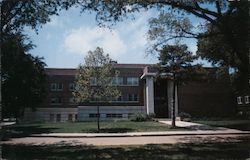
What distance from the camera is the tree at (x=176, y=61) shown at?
37.4 meters

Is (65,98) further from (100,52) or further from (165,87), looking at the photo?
(100,52)

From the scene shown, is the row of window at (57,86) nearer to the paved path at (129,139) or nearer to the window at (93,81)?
the window at (93,81)

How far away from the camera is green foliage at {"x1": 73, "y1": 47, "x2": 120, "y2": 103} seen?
38.2 m

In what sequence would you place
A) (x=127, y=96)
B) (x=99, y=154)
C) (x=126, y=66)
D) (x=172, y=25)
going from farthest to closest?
1. (x=126, y=66)
2. (x=127, y=96)
3. (x=172, y=25)
4. (x=99, y=154)

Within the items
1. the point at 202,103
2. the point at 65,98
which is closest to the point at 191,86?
the point at 202,103

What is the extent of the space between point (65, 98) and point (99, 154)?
6290 cm

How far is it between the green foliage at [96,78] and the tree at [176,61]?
519 centimetres

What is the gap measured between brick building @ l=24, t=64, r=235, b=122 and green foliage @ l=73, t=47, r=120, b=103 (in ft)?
91.5

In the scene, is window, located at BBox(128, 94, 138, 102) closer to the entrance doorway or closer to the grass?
the entrance doorway

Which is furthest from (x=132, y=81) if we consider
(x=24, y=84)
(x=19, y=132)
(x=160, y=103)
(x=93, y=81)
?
(x=19, y=132)

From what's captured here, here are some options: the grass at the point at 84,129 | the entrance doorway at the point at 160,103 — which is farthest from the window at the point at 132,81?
the grass at the point at 84,129

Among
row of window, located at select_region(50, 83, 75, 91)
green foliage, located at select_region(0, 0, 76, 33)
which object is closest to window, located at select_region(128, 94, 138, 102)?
row of window, located at select_region(50, 83, 75, 91)

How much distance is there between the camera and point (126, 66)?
80.6 metres

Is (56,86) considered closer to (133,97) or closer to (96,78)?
(133,97)
